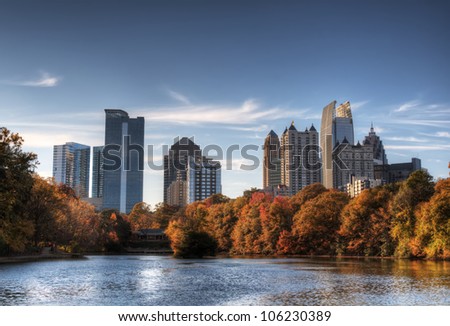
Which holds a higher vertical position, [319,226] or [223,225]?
[223,225]

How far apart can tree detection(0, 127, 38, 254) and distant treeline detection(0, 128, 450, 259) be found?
0.20ft

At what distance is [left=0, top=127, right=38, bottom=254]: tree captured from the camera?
32.7 metres

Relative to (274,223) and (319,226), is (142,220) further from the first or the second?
(319,226)

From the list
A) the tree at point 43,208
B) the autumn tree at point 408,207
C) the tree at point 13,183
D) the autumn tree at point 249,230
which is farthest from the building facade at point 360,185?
the tree at point 13,183

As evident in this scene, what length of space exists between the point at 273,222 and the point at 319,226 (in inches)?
267

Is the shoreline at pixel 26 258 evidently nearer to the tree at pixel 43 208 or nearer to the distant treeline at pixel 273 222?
the distant treeline at pixel 273 222

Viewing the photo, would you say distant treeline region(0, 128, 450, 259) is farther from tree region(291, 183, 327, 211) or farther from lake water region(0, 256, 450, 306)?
lake water region(0, 256, 450, 306)

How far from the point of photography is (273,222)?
64.6 m

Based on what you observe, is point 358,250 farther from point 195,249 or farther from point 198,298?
point 198,298

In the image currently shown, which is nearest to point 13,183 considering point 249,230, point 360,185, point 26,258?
point 26,258

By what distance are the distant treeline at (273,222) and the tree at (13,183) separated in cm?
6

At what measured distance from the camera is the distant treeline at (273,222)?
38.3 metres
